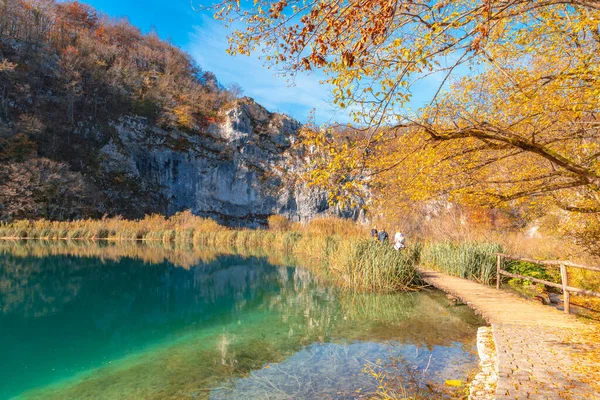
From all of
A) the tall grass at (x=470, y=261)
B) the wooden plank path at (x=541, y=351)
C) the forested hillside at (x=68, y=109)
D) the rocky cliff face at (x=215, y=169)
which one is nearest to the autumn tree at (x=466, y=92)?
the wooden plank path at (x=541, y=351)

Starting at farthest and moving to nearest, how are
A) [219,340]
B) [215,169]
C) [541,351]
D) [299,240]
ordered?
[215,169] → [299,240] → [219,340] → [541,351]

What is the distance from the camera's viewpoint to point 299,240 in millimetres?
20281

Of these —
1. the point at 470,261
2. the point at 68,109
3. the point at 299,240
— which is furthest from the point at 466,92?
the point at 68,109

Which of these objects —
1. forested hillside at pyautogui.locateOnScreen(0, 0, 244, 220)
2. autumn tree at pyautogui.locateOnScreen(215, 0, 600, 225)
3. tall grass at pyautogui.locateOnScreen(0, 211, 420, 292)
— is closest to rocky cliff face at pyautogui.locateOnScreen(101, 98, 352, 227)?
forested hillside at pyautogui.locateOnScreen(0, 0, 244, 220)

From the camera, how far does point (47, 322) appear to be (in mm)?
6988

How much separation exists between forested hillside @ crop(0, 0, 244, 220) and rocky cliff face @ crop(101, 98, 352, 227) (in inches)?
45.7

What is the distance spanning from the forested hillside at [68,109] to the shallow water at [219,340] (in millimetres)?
20276

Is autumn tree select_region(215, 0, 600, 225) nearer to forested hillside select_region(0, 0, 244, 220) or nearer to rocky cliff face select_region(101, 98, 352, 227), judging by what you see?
forested hillside select_region(0, 0, 244, 220)

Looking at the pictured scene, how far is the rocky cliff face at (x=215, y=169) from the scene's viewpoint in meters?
37.0

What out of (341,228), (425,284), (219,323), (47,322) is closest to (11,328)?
(47,322)

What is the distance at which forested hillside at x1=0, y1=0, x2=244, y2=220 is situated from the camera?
28500 millimetres

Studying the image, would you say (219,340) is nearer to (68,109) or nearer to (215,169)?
(215,169)

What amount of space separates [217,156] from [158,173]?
23.1ft

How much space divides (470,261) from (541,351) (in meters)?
7.05
